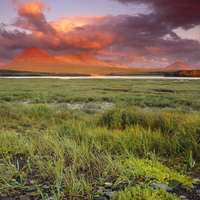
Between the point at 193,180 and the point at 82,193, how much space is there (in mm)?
1825

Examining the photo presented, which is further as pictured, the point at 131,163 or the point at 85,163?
the point at 85,163

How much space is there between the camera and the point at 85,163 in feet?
12.2

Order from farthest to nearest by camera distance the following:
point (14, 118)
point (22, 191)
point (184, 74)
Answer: point (184, 74)
point (14, 118)
point (22, 191)

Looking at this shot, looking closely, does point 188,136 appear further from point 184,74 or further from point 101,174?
point 184,74

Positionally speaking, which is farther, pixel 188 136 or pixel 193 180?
pixel 188 136

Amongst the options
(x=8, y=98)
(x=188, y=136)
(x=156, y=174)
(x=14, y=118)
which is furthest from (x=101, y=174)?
(x=8, y=98)

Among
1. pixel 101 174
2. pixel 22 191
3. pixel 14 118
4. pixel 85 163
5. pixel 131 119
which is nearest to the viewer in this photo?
pixel 22 191

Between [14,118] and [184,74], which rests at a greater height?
[184,74]

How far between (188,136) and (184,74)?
89.0 m

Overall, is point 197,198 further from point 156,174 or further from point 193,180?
point 156,174

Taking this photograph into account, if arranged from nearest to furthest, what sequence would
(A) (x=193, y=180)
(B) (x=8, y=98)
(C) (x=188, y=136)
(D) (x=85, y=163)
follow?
(A) (x=193, y=180)
(D) (x=85, y=163)
(C) (x=188, y=136)
(B) (x=8, y=98)

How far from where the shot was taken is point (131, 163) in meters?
3.47

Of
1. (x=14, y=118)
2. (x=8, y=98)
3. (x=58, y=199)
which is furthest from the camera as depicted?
(x=8, y=98)

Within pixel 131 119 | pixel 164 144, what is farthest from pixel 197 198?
pixel 131 119
